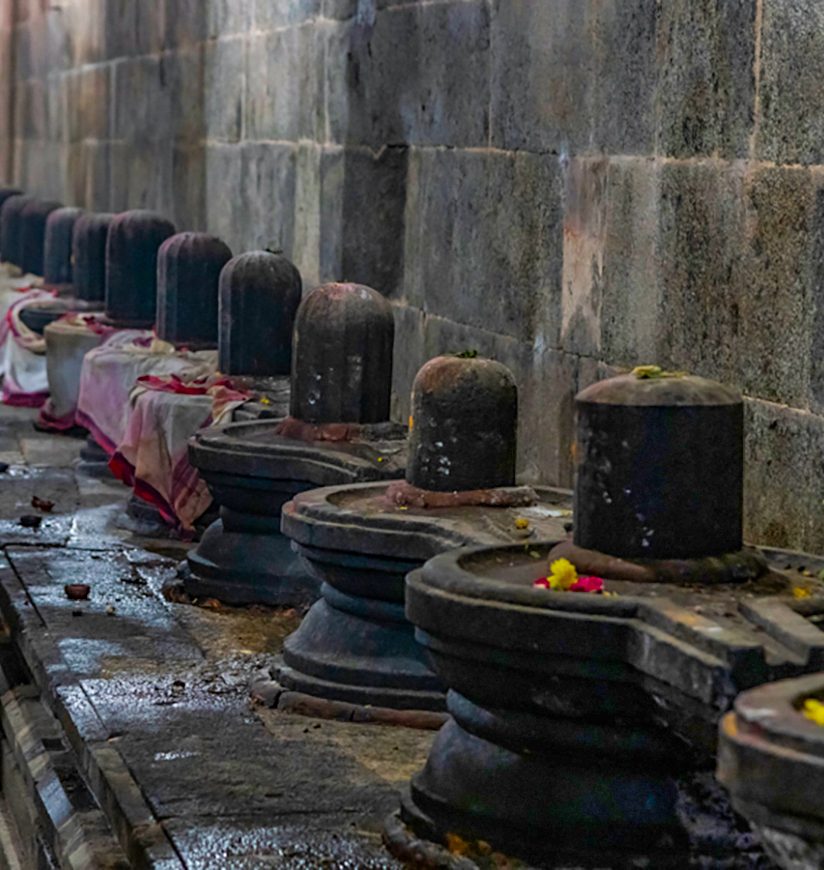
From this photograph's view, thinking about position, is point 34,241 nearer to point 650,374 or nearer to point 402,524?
point 402,524

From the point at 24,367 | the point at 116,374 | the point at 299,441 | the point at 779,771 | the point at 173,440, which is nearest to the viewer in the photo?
the point at 779,771

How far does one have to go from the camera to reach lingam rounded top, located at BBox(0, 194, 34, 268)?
17.9 m

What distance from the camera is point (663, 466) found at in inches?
190

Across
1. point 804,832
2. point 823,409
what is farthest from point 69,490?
point 804,832

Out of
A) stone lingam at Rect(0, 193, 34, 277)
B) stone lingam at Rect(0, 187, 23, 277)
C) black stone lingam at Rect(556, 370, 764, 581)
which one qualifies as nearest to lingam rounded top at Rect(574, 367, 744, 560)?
black stone lingam at Rect(556, 370, 764, 581)

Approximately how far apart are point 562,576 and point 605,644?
330 millimetres

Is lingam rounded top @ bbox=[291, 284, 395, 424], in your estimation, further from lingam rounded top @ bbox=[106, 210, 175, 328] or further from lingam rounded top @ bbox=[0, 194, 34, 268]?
lingam rounded top @ bbox=[0, 194, 34, 268]

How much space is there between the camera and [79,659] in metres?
6.91

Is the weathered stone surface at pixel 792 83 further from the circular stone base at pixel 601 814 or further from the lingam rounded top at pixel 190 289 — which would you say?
the lingam rounded top at pixel 190 289

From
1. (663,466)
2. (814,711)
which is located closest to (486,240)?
(663,466)

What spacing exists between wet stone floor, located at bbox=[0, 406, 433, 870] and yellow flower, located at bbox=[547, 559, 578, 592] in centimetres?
76

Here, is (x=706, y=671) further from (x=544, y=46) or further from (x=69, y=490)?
(x=69, y=490)

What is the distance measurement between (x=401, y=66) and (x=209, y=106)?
4235 millimetres

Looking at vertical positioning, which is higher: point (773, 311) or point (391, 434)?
point (773, 311)
